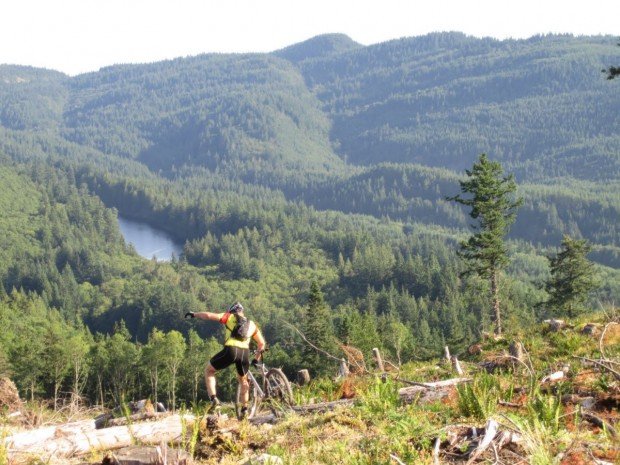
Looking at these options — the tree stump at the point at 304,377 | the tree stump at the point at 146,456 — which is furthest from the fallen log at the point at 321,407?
the tree stump at the point at 304,377

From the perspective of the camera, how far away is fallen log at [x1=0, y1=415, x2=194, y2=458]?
9.26m

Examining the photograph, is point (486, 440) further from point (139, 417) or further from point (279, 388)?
point (139, 417)

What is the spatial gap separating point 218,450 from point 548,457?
14.6ft

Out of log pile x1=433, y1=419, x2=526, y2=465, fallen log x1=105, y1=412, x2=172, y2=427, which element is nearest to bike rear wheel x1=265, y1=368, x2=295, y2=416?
fallen log x1=105, y1=412, x2=172, y2=427

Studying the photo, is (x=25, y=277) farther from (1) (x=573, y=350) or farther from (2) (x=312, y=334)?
(1) (x=573, y=350)

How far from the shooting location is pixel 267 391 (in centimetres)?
1269

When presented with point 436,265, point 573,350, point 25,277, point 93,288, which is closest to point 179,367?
point 573,350

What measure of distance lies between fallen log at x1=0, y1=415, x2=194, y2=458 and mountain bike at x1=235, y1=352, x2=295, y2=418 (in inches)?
76.4

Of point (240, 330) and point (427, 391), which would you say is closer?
point (427, 391)

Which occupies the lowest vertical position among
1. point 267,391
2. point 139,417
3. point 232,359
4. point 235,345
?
point 267,391

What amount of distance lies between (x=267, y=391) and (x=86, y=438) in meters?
3.87

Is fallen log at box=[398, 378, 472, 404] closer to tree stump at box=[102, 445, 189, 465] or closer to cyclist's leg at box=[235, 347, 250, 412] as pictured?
cyclist's leg at box=[235, 347, 250, 412]

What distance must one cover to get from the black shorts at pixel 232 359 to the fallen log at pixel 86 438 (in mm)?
1644

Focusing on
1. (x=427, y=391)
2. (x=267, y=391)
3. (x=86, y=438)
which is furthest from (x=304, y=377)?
(x=86, y=438)
